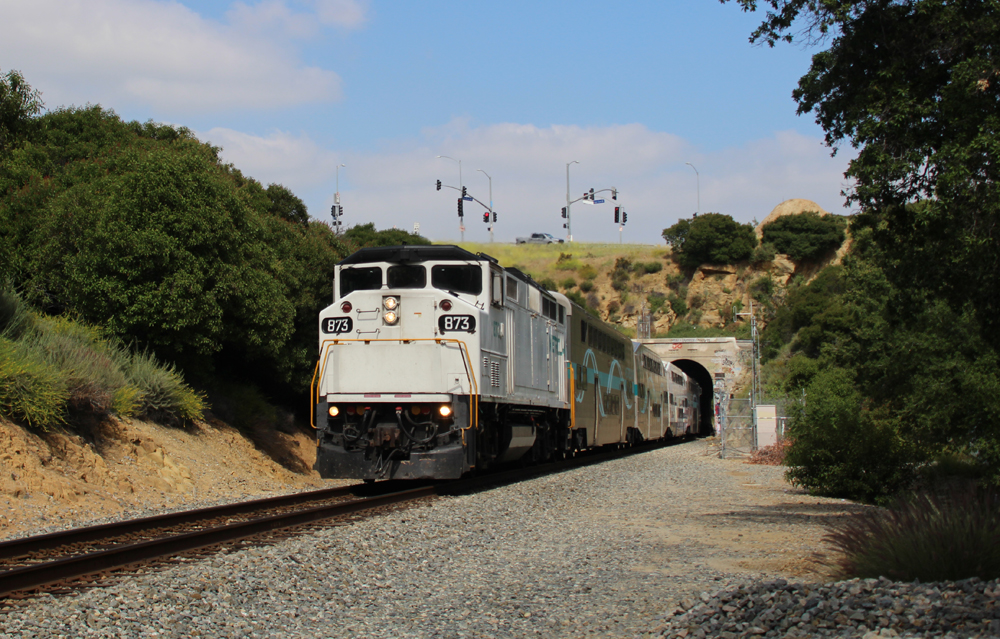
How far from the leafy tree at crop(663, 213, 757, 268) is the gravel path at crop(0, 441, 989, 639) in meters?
72.4

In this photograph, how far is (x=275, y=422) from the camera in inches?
961

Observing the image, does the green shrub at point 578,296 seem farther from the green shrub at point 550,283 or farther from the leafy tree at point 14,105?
the leafy tree at point 14,105

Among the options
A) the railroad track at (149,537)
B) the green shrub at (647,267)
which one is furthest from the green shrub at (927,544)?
the green shrub at (647,267)

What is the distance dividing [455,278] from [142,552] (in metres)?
7.45

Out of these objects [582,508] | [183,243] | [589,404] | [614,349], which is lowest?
[582,508]

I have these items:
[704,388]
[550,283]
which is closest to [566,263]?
[550,283]

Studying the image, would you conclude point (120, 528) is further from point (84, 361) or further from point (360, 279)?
point (84, 361)

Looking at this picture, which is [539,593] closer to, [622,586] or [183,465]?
[622,586]

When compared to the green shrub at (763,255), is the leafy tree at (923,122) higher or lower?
lower

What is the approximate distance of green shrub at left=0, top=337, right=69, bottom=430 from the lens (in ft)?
42.0

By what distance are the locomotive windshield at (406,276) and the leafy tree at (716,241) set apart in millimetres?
71487

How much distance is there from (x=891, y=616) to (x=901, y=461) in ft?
35.6

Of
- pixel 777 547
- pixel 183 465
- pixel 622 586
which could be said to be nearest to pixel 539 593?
pixel 622 586

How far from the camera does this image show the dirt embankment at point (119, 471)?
37.6 ft
